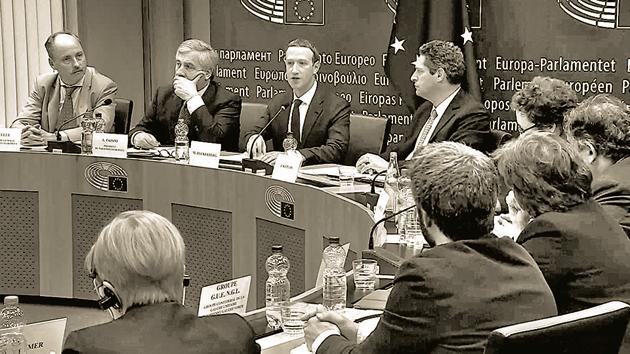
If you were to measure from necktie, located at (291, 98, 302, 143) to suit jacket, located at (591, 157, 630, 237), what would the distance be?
2.46 meters

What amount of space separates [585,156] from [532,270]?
1.29 m

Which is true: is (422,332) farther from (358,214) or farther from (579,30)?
(579,30)

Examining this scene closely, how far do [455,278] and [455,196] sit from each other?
21 cm

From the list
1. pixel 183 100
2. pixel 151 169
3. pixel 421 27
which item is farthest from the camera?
pixel 421 27

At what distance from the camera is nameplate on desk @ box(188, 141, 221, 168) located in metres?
4.66

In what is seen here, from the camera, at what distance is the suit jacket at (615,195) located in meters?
2.92

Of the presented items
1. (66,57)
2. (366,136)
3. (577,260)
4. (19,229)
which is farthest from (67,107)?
(577,260)

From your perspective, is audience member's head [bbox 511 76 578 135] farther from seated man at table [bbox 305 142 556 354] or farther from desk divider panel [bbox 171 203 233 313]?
seated man at table [bbox 305 142 556 354]

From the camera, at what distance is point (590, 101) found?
3424mm

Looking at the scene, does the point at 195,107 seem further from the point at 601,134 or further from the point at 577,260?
the point at 577,260

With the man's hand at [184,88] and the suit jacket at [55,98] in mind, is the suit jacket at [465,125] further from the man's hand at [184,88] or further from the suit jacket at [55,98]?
the suit jacket at [55,98]

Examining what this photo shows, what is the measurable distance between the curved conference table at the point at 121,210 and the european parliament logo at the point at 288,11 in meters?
2.27

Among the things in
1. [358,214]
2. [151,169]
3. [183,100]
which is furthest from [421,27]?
[358,214]

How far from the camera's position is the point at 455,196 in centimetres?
213
